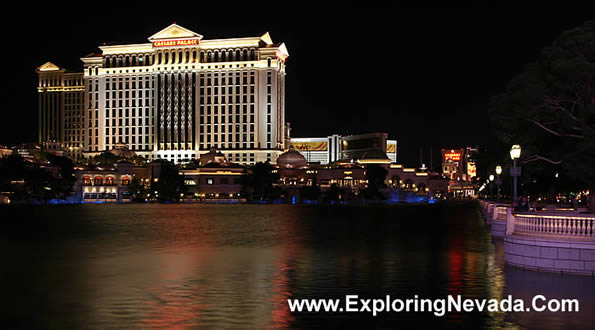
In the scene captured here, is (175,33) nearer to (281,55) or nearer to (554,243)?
(281,55)

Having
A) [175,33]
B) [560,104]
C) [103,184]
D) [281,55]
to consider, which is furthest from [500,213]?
[175,33]

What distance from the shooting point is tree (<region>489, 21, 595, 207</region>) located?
28312mm

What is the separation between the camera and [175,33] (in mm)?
186875

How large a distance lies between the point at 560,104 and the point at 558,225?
1080cm

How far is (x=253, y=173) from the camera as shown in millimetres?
154500

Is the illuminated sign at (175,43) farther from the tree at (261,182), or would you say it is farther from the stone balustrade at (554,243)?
the stone balustrade at (554,243)

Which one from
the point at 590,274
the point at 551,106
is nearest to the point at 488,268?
the point at 590,274

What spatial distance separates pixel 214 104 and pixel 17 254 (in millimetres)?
158438

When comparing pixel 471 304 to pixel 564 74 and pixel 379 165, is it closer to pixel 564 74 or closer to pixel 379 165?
pixel 564 74

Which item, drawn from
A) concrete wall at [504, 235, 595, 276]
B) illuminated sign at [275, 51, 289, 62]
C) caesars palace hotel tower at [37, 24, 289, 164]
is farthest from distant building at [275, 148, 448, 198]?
concrete wall at [504, 235, 595, 276]

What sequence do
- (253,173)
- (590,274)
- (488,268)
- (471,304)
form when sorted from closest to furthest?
(471,304) → (590,274) → (488,268) → (253,173)

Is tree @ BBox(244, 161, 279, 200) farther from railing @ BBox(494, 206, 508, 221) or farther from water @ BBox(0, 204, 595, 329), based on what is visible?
water @ BBox(0, 204, 595, 329)

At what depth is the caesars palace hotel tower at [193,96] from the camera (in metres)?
185

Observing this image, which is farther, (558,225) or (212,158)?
(212,158)
